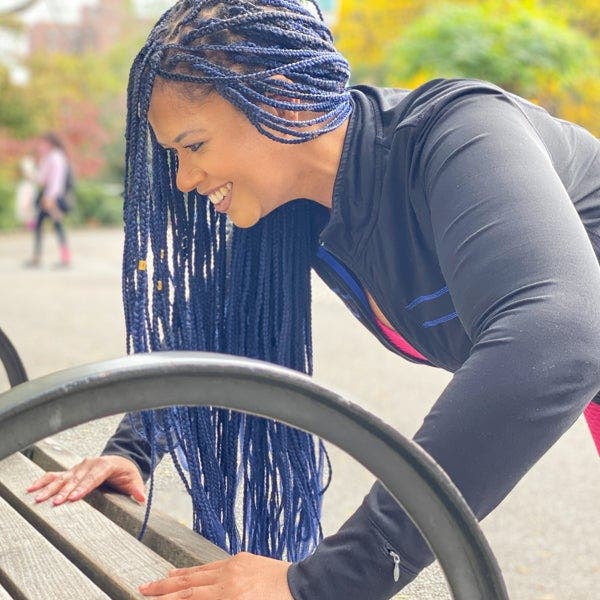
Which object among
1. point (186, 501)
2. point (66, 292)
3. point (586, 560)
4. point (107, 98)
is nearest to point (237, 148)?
point (186, 501)

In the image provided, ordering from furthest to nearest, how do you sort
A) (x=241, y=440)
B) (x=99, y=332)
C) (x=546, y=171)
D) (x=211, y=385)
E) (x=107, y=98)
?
(x=107, y=98), (x=99, y=332), (x=241, y=440), (x=546, y=171), (x=211, y=385)

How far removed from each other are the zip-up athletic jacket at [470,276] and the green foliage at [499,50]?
30.6ft

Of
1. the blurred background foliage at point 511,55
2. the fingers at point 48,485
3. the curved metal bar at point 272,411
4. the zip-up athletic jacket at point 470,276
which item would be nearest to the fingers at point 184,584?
the zip-up athletic jacket at point 470,276

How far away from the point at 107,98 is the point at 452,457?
101 ft

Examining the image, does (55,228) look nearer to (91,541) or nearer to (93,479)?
(93,479)

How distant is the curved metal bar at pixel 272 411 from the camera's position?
81 centimetres

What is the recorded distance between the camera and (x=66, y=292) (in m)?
9.12

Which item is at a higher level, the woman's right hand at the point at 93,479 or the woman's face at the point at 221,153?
the woman's face at the point at 221,153

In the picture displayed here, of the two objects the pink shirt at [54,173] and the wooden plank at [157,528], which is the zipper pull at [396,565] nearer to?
the wooden plank at [157,528]

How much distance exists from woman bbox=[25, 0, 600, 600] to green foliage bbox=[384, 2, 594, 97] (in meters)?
9.20

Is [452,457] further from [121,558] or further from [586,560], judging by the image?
[586,560]

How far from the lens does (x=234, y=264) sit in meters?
1.79

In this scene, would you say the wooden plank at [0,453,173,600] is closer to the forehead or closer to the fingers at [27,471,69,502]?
the fingers at [27,471,69,502]

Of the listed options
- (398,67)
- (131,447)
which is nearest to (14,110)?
(398,67)
